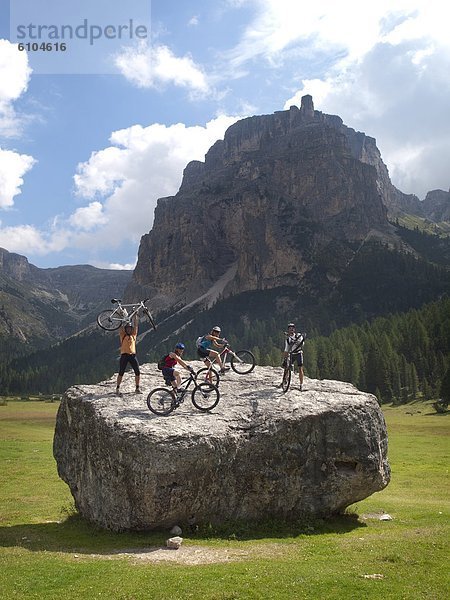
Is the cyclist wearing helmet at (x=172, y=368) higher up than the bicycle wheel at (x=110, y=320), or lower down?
lower down

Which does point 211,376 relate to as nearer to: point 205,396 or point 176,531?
point 205,396

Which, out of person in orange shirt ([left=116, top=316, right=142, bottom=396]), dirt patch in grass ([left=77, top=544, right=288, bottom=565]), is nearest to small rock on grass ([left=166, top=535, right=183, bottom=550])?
dirt patch in grass ([left=77, top=544, right=288, bottom=565])

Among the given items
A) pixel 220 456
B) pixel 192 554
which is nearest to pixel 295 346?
pixel 220 456

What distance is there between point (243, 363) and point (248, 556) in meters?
14.4

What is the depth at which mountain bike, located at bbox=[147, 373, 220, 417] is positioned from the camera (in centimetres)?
2488

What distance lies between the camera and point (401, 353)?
442 ft

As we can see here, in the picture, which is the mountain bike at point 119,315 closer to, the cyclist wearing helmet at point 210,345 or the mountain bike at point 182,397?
the cyclist wearing helmet at point 210,345

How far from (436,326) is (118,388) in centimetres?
12763

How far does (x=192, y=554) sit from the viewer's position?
19562 millimetres

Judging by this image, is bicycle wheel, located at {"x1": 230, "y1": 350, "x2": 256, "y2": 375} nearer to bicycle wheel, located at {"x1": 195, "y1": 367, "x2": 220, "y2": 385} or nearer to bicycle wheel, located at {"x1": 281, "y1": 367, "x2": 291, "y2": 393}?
bicycle wheel, located at {"x1": 195, "y1": 367, "x2": 220, "y2": 385}

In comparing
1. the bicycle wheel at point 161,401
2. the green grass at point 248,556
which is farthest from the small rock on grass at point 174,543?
the bicycle wheel at point 161,401

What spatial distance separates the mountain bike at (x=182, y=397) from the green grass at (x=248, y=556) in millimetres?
5911

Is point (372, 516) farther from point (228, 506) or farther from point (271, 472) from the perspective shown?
point (228, 506)

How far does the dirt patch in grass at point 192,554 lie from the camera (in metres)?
18.7
